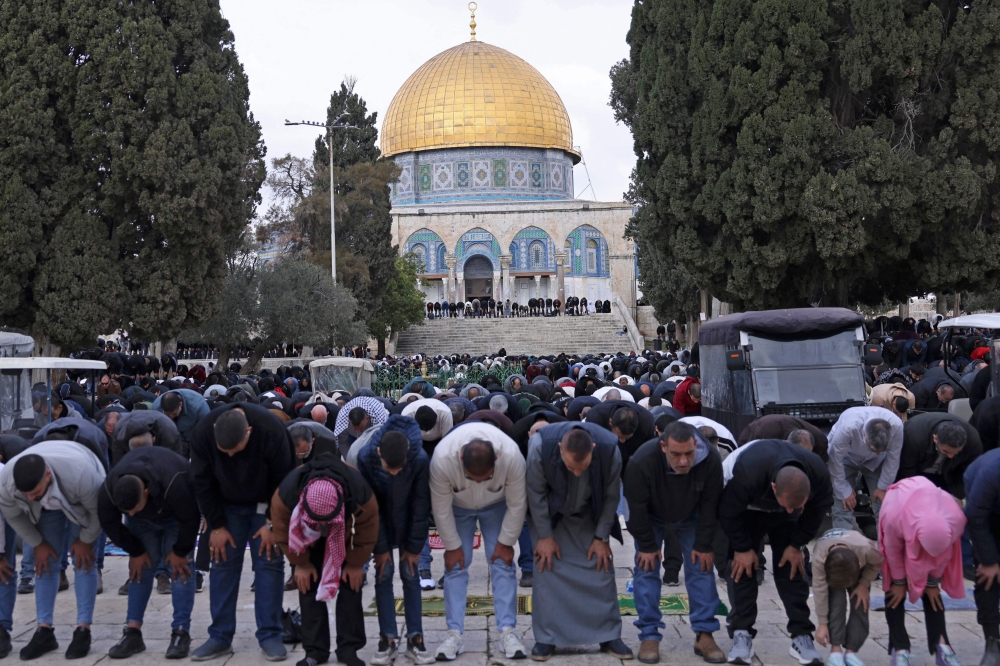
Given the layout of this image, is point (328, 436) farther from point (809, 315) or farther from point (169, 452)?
point (809, 315)

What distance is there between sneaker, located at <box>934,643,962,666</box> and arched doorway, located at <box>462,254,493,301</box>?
4454 centimetres

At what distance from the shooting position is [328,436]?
7.33m

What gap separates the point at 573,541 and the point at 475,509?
59 centimetres

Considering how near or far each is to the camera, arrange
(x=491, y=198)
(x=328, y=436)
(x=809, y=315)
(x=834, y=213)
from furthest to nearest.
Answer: (x=491, y=198) < (x=834, y=213) < (x=809, y=315) < (x=328, y=436)

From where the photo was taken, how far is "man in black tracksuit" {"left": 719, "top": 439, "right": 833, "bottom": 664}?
18.9 ft

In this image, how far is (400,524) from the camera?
19.8ft

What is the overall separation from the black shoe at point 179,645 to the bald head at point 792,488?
3.42 meters

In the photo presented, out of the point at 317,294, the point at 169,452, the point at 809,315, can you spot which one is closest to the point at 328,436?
the point at 169,452

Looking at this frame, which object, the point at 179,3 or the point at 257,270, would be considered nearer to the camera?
the point at 179,3

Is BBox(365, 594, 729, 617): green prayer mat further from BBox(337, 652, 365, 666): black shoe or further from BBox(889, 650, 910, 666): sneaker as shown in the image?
BBox(889, 650, 910, 666): sneaker

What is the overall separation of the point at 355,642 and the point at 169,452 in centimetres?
156

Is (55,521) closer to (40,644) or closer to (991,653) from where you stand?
(40,644)

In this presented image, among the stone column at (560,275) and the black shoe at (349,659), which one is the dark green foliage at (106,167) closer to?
the black shoe at (349,659)

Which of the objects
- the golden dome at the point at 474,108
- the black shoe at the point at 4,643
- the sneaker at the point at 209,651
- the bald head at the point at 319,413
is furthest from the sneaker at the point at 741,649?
the golden dome at the point at 474,108
